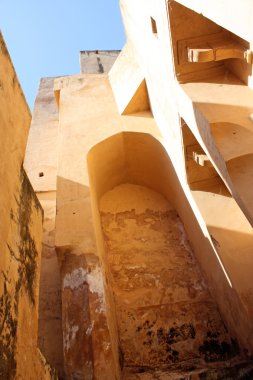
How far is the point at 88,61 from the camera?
12.0 m

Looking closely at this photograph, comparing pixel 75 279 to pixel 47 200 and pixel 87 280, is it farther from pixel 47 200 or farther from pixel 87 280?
pixel 47 200

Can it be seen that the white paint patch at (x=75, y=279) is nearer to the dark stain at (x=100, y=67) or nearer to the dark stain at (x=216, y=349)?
the dark stain at (x=216, y=349)

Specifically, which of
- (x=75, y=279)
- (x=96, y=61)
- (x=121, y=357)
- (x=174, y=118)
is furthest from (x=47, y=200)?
(x=96, y=61)

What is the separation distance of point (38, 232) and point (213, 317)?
3.40 meters

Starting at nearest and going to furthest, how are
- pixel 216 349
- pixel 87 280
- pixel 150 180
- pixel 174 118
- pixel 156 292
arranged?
pixel 87 280 < pixel 216 349 < pixel 174 118 < pixel 156 292 < pixel 150 180

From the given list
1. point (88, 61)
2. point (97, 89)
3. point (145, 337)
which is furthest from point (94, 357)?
point (88, 61)

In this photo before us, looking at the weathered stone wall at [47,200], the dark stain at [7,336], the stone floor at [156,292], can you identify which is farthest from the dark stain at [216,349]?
the dark stain at [7,336]

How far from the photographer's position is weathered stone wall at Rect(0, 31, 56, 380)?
1720 millimetres

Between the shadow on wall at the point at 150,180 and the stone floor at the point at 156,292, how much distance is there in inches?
9.3

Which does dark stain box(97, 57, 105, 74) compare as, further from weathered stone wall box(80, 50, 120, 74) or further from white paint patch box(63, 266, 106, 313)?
white paint patch box(63, 266, 106, 313)

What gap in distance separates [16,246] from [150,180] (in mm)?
4896

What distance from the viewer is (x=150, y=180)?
6.82 meters

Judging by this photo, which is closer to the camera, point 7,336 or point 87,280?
point 7,336

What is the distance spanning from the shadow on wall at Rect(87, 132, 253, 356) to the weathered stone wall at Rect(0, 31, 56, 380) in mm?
2307
